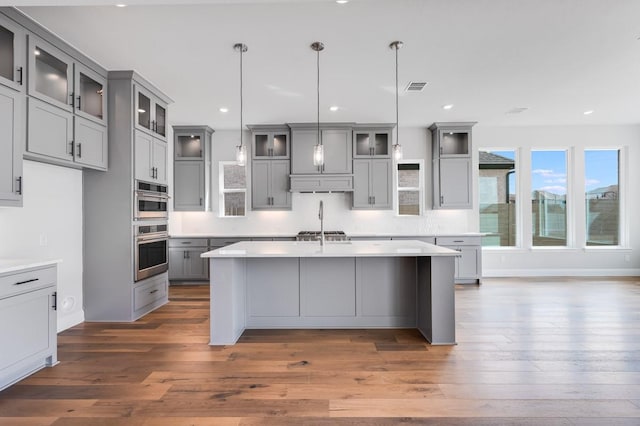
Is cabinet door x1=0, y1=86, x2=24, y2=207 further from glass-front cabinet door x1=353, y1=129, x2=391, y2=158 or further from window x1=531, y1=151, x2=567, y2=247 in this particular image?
window x1=531, y1=151, x2=567, y2=247

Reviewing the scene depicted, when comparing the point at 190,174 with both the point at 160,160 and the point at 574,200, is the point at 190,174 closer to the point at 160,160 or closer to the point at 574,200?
the point at 160,160

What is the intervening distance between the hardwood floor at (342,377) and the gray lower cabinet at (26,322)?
12 centimetres

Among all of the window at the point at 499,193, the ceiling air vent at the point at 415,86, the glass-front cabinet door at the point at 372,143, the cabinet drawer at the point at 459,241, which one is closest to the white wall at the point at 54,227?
the ceiling air vent at the point at 415,86

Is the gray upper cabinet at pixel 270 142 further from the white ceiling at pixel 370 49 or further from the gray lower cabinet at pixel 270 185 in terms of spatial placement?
the white ceiling at pixel 370 49

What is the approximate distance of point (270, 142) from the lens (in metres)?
6.06

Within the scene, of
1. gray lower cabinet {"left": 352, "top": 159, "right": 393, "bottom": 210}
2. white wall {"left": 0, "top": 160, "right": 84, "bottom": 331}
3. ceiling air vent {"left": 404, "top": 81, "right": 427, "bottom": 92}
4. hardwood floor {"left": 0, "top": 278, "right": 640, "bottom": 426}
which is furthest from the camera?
gray lower cabinet {"left": 352, "top": 159, "right": 393, "bottom": 210}

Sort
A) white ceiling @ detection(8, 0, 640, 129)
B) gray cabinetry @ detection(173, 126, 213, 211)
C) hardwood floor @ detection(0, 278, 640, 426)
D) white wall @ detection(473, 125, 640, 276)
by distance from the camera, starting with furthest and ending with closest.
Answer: white wall @ detection(473, 125, 640, 276) < gray cabinetry @ detection(173, 126, 213, 211) < white ceiling @ detection(8, 0, 640, 129) < hardwood floor @ detection(0, 278, 640, 426)

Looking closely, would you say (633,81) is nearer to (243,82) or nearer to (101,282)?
(243,82)

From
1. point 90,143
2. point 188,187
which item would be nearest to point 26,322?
point 90,143

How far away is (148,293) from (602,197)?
312 inches

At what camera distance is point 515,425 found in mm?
1908

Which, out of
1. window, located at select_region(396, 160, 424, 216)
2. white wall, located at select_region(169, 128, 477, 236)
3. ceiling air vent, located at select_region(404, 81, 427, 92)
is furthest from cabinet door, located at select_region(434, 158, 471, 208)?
ceiling air vent, located at select_region(404, 81, 427, 92)

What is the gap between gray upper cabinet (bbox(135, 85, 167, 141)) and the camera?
157 inches

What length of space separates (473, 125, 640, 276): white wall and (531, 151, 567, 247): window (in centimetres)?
13
